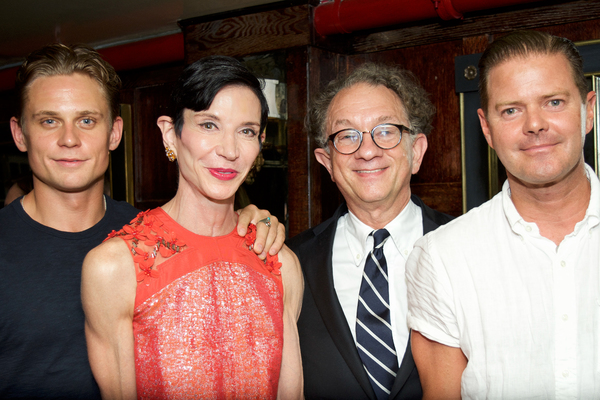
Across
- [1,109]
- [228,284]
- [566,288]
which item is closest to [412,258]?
[566,288]

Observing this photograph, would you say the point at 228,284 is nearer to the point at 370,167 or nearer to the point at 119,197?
the point at 370,167

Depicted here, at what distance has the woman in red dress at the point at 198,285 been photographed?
4.86 ft

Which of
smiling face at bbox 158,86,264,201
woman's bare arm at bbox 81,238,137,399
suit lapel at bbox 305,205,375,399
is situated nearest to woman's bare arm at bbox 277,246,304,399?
suit lapel at bbox 305,205,375,399

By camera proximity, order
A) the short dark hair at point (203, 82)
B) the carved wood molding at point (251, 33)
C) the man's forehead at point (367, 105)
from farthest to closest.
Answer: the carved wood molding at point (251, 33), the man's forehead at point (367, 105), the short dark hair at point (203, 82)

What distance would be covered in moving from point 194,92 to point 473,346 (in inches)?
45.2

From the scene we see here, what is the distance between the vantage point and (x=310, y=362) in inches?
74.3

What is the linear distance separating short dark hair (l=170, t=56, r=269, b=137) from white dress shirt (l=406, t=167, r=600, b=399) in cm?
84

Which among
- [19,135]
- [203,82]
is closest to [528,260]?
[203,82]

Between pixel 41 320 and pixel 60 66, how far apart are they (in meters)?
0.91

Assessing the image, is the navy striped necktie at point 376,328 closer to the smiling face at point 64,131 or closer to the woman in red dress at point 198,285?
the woman in red dress at point 198,285

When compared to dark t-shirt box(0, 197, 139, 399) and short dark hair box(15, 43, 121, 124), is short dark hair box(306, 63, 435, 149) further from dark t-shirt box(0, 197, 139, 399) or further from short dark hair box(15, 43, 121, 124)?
dark t-shirt box(0, 197, 139, 399)

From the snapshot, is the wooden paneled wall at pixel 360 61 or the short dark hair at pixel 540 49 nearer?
the short dark hair at pixel 540 49

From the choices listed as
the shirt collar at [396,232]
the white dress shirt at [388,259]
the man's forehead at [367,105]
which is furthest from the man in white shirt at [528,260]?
the man's forehead at [367,105]

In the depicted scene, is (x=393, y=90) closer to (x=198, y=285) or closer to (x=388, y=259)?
(x=388, y=259)
